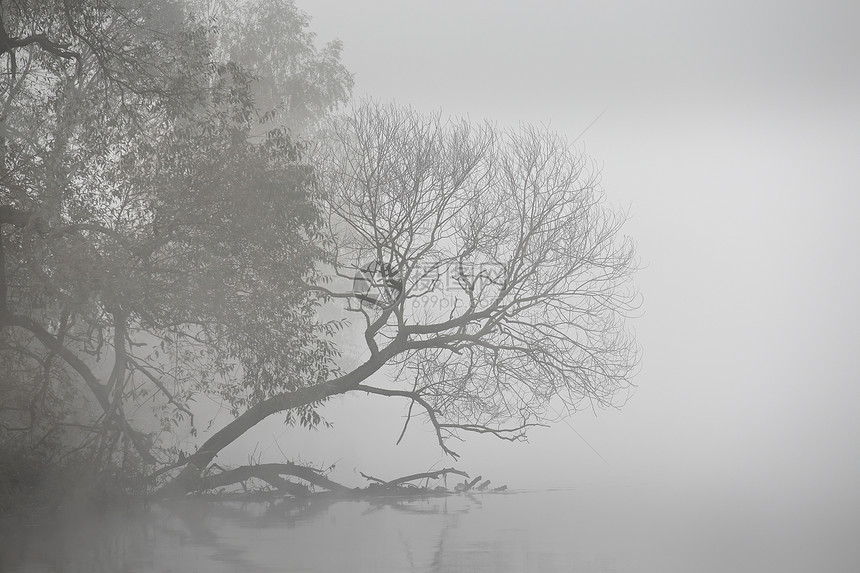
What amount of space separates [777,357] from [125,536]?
11911 cm

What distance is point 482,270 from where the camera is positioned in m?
20.3

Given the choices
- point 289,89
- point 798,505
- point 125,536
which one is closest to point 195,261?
point 125,536

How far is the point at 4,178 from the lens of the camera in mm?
14938

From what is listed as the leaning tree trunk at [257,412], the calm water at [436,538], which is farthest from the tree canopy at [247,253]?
the calm water at [436,538]

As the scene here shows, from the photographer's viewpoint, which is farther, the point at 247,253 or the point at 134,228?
the point at 247,253

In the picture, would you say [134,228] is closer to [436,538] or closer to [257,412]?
[257,412]

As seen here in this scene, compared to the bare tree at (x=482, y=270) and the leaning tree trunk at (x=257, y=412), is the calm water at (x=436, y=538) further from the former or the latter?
the bare tree at (x=482, y=270)

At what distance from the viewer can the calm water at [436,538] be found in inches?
521

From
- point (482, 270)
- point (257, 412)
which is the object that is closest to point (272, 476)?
point (257, 412)

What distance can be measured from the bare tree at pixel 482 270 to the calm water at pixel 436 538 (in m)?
2.35

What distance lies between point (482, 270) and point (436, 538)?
275 inches

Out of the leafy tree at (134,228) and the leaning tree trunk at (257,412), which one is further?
the leaning tree trunk at (257,412)

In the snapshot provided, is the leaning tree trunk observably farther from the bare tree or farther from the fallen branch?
the fallen branch

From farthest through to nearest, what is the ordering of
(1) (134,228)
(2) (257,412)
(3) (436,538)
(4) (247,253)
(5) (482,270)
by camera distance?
(5) (482,270) < (2) (257,412) < (4) (247,253) < (1) (134,228) < (3) (436,538)
